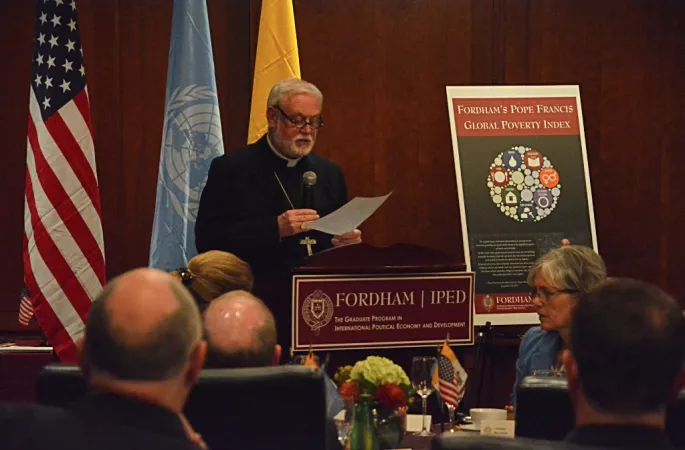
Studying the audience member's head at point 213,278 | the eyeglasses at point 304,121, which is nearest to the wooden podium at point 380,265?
the audience member's head at point 213,278

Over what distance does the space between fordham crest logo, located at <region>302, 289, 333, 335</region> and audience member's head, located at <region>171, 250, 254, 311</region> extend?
0.19m

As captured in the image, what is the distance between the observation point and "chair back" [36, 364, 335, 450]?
2.07 metres

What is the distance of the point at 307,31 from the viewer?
6.50 meters

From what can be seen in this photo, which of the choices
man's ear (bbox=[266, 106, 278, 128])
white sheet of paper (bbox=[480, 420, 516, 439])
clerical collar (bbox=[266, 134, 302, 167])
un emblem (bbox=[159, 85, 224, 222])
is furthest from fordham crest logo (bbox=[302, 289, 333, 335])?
un emblem (bbox=[159, 85, 224, 222])

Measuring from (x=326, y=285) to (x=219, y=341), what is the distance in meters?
0.96

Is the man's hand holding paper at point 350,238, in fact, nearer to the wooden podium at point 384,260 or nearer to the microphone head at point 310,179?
the microphone head at point 310,179

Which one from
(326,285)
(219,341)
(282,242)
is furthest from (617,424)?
(282,242)

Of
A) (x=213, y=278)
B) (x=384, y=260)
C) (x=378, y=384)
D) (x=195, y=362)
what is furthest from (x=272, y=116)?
(x=195, y=362)

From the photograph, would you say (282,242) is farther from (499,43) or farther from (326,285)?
(499,43)

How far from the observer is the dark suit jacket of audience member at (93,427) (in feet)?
5.00

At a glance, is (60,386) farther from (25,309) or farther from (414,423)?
(25,309)

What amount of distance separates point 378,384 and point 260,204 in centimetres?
210

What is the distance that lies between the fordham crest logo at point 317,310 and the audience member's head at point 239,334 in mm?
787

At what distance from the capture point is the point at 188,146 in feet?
18.4
